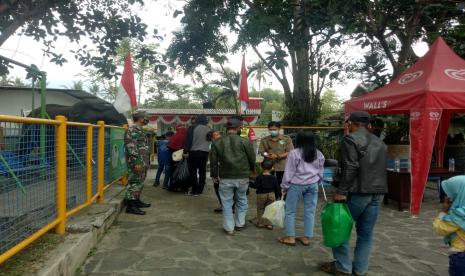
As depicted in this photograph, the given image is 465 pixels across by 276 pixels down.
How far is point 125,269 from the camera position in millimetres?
4371

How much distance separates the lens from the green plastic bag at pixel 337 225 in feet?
13.2

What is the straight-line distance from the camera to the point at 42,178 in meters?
3.92

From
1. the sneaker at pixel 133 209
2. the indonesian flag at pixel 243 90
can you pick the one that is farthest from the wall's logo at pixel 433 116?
the indonesian flag at pixel 243 90

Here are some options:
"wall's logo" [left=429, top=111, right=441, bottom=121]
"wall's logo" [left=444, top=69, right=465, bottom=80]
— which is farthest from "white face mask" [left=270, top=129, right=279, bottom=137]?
"wall's logo" [left=444, top=69, right=465, bottom=80]

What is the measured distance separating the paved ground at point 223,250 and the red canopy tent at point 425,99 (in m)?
0.95

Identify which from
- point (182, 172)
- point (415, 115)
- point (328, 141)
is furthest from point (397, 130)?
point (182, 172)

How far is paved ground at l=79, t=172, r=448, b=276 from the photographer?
446cm

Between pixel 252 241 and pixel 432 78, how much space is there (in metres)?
4.45

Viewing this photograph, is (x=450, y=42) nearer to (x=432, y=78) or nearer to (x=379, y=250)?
(x=432, y=78)

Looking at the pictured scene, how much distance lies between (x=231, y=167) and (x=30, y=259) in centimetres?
299

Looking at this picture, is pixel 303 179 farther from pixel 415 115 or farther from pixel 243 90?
pixel 243 90

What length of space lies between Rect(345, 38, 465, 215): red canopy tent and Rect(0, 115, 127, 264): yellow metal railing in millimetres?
5376

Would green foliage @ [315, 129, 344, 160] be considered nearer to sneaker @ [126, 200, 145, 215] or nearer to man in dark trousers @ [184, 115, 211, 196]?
man in dark trousers @ [184, 115, 211, 196]

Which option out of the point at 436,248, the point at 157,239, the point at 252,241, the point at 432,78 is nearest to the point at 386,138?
the point at 432,78
